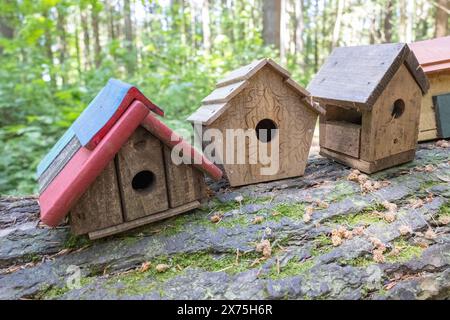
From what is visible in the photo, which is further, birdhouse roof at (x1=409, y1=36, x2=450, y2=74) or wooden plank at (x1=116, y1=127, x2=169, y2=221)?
birdhouse roof at (x1=409, y1=36, x2=450, y2=74)

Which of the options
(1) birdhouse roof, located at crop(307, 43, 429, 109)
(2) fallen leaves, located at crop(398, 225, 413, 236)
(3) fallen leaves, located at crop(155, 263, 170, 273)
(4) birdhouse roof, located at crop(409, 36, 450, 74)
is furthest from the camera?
(4) birdhouse roof, located at crop(409, 36, 450, 74)

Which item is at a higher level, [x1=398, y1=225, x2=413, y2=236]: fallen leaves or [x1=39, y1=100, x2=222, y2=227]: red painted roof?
[x1=39, y1=100, x2=222, y2=227]: red painted roof

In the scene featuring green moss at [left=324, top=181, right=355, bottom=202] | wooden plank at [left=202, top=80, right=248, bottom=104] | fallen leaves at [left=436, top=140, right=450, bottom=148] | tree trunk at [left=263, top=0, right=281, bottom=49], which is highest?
tree trunk at [left=263, top=0, right=281, bottom=49]

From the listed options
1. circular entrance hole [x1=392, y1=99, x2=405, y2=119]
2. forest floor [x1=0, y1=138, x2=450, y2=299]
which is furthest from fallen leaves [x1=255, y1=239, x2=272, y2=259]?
circular entrance hole [x1=392, y1=99, x2=405, y2=119]

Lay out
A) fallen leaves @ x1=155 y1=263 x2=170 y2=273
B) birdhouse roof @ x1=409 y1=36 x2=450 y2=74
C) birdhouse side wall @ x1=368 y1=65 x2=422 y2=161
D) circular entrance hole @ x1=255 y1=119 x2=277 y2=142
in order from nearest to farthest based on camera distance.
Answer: fallen leaves @ x1=155 y1=263 x2=170 y2=273, birdhouse side wall @ x1=368 y1=65 x2=422 y2=161, circular entrance hole @ x1=255 y1=119 x2=277 y2=142, birdhouse roof @ x1=409 y1=36 x2=450 y2=74

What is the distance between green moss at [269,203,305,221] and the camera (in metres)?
2.15

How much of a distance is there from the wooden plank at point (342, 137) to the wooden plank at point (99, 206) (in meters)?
1.88

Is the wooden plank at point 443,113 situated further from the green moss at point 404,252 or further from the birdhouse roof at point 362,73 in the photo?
the green moss at point 404,252

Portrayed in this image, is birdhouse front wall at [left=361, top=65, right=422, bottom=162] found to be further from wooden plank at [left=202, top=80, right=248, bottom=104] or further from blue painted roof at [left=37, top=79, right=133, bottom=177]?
blue painted roof at [left=37, top=79, right=133, bottom=177]

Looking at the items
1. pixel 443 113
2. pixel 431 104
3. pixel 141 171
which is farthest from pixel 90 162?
pixel 443 113

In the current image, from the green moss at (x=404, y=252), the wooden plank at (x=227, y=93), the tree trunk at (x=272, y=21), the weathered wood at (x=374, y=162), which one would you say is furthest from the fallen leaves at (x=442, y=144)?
the tree trunk at (x=272, y=21)

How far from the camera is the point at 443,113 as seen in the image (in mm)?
3334

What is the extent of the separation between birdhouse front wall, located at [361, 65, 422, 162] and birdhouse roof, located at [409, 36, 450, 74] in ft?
2.12
